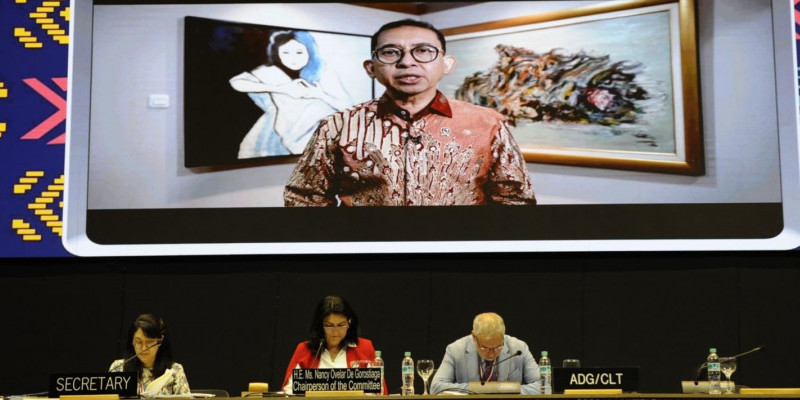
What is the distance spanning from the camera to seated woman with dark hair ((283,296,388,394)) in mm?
4270

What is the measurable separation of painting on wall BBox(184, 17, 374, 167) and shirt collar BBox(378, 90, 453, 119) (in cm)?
9

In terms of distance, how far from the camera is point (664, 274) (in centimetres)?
511

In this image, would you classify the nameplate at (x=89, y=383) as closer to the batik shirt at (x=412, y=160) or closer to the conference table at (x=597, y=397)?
the conference table at (x=597, y=397)

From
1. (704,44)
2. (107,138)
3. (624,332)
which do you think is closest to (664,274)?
(624,332)

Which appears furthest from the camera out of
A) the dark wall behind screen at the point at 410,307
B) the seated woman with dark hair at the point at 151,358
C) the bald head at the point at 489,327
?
the dark wall behind screen at the point at 410,307

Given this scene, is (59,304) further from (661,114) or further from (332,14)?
(661,114)

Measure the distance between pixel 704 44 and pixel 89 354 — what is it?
3543 mm

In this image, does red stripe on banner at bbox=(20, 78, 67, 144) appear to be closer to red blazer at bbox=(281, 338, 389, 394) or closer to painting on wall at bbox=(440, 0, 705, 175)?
red blazer at bbox=(281, 338, 389, 394)

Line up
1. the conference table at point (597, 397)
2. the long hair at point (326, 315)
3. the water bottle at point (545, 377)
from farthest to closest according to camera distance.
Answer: the long hair at point (326, 315) → the water bottle at point (545, 377) → the conference table at point (597, 397)

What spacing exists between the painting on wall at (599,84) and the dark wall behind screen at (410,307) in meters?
0.56

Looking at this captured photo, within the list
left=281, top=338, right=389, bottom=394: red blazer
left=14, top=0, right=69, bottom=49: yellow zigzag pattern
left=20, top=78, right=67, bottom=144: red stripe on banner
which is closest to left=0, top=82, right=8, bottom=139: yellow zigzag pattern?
left=20, top=78, right=67, bottom=144: red stripe on banner

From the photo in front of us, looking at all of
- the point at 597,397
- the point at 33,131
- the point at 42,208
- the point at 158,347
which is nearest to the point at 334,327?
the point at 158,347

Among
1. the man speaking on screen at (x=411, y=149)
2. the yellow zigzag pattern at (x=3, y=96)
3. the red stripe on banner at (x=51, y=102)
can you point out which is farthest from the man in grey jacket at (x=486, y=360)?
the yellow zigzag pattern at (x=3, y=96)

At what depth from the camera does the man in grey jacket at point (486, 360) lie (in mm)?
4152
